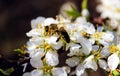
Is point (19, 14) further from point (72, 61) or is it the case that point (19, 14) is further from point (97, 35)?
point (72, 61)

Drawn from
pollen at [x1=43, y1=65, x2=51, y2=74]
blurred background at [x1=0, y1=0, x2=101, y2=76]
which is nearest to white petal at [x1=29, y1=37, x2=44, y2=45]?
pollen at [x1=43, y1=65, x2=51, y2=74]

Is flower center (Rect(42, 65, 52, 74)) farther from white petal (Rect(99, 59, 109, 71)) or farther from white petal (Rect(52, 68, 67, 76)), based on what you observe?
white petal (Rect(99, 59, 109, 71))

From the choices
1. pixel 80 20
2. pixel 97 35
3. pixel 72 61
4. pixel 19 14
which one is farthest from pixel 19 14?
pixel 72 61

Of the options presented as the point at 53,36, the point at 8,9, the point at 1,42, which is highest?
the point at 8,9

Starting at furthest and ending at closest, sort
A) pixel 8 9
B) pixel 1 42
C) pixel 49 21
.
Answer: pixel 8 9, pixel 1 42, pixel 49 21

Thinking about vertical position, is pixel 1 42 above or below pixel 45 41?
above

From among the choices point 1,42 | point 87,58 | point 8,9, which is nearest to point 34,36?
point 87,58

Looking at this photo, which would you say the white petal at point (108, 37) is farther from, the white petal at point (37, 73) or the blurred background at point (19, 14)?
the blurred background at point (19, 14)

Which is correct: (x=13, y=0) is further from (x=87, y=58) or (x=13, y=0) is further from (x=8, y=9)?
(x=87, y=58)
